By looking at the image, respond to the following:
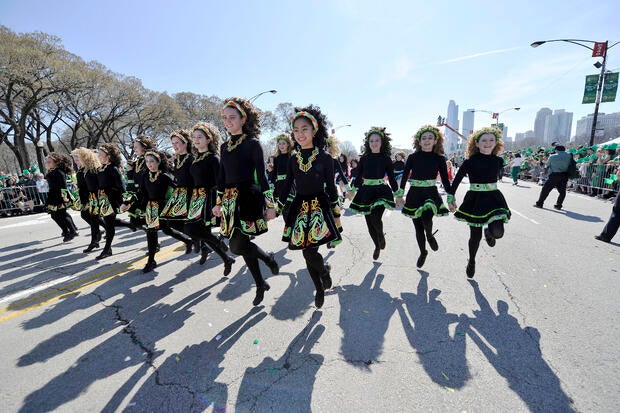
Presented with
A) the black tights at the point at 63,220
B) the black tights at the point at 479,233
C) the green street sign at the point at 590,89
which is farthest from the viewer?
the green street sign at the point at 590,89

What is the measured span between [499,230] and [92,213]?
7.13 m

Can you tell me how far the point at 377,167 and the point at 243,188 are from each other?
2424 mm

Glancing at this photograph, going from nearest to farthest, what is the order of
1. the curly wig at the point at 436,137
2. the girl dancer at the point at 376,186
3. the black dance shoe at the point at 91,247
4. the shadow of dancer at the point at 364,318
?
1. the shadow of dancer at the point at 364,318
2. the curly wig at the point at 436,137
3. the girl dancer at the point at 376,186
4. the black dance shoe at the point at 91,247

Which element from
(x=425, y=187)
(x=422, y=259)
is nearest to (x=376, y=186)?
(x=425, y=187)

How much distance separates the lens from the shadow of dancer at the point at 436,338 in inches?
90.2

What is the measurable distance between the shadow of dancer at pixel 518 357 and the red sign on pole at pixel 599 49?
19.1 metres

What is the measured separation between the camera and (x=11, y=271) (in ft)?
16.0

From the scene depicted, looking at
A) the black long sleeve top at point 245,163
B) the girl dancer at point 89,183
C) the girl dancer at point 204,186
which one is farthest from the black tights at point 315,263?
the girl dancer at point 89,183

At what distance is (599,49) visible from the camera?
14.8m

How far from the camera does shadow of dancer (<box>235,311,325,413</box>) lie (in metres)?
2.05

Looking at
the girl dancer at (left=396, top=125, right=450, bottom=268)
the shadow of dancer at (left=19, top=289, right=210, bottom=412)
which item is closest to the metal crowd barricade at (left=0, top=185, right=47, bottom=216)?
the shadow of dancer at (left=19, top=289, right=210, bottom=412)

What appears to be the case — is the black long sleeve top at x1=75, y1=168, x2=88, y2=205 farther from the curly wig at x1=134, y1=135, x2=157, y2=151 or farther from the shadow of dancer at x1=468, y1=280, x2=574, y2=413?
the shadow of dancer at x1=468, y1=280, x2=574, y2=413

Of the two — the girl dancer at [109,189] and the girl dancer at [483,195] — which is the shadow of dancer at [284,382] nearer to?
the girl dancer at [483,195]

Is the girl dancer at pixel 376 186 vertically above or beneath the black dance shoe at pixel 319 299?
above
